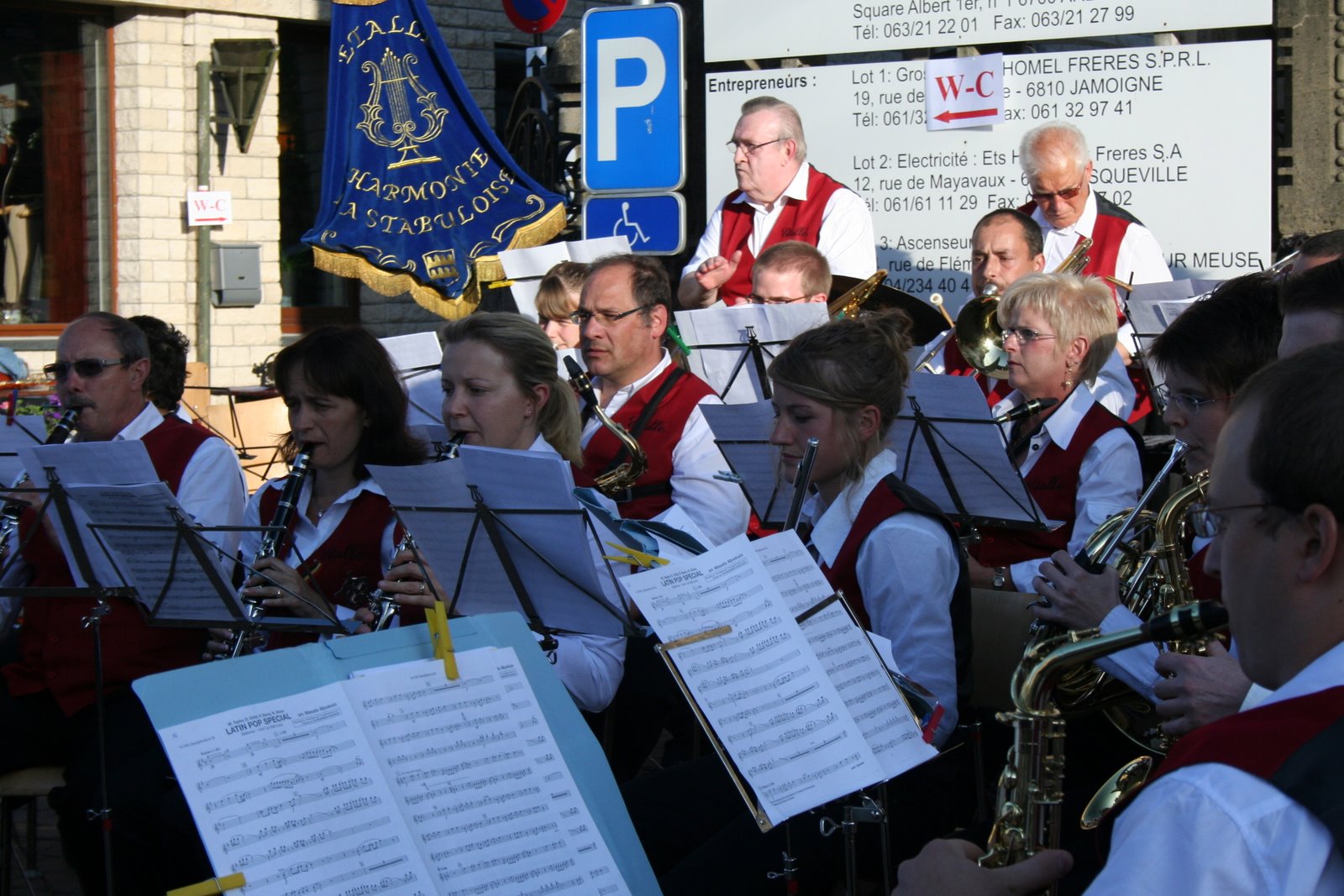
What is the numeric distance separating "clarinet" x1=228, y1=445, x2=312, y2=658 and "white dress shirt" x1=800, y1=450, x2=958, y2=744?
1219mm

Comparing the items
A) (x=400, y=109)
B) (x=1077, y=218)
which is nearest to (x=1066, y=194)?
(x=1077, y=218)

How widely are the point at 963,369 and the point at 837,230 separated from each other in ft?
3.35

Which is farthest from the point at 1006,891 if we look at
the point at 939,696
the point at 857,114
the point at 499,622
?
the point at 857,114

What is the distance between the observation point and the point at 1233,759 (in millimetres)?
1171

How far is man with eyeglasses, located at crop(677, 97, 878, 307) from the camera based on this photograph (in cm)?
570

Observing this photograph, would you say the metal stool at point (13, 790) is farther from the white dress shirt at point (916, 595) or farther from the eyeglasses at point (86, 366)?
the white dress shirt at point (916, 595)

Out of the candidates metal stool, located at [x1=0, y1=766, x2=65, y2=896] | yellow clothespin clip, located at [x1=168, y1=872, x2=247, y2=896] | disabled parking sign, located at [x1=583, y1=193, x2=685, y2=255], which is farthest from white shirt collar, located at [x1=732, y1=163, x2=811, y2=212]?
yellow clothespin clip, located at [x1=168, y1=872, x2=247, y2=896]

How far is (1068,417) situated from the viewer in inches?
144

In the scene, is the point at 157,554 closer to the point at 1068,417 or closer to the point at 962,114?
the point at 1068,417

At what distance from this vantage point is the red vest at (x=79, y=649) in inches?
130

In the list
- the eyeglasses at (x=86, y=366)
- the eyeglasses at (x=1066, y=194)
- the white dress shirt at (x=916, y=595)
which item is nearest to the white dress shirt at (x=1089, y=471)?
the white dress shirt at (x=916, y=595)

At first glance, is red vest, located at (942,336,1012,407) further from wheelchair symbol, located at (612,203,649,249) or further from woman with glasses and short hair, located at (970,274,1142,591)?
wheelchair symbol, located at (612,203,649,249)

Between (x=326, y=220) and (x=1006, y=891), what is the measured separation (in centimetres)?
784

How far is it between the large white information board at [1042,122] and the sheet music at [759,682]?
5445mm
